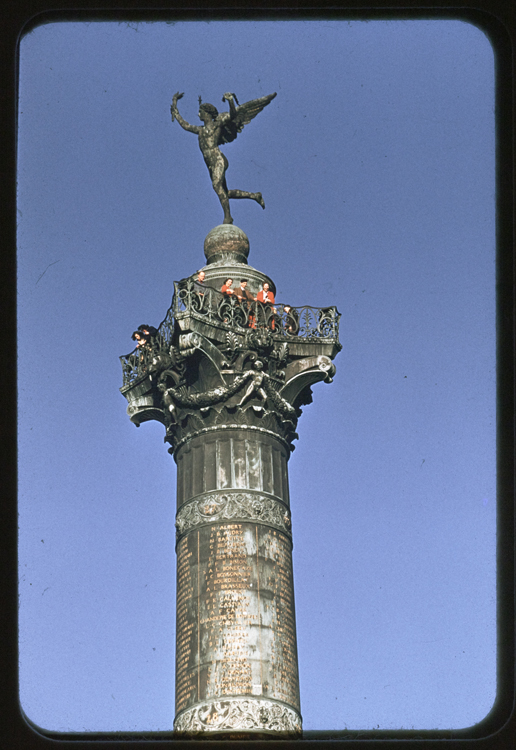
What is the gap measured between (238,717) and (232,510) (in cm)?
483

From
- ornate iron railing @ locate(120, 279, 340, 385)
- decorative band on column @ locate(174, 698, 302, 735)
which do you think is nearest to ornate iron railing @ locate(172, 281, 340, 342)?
ornate iron railing @ locate(120, 279, 340, 385)

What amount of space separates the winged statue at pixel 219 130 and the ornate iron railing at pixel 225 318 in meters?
4.47

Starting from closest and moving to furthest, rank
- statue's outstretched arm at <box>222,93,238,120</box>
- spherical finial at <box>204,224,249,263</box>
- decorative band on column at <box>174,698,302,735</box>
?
1. decorative band on column at <box>174,698,302,735</box>
2. spherical finial at <box>204,224,249,263</box>
3. statue's outstretched arm at <box>222,93,238,120</box>

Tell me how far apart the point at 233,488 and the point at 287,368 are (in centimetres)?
383

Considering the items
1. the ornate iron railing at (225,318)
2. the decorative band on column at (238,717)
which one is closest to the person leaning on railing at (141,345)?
the ornate iron railing at (225,318)

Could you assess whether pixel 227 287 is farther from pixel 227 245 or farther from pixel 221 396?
pixel 221 396

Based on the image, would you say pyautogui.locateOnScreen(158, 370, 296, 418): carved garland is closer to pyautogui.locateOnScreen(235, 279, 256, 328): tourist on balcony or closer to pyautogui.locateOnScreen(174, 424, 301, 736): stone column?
pyautogui.locateOnScreen(174, 424, 301, 736): stone column

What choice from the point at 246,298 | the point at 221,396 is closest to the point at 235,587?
the point at 221,396

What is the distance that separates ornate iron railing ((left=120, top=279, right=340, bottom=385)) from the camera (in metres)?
28.9

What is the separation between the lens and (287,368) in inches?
1172

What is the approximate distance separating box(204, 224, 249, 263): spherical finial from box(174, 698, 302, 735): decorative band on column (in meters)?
12.5

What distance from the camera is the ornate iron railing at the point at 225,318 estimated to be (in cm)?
2889

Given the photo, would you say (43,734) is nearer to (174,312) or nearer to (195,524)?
(195,524)
